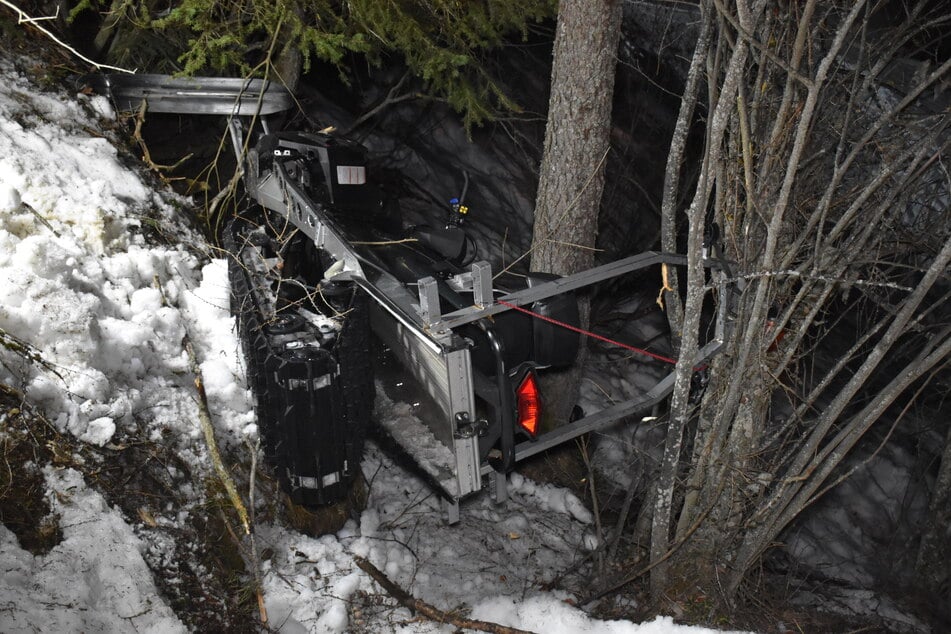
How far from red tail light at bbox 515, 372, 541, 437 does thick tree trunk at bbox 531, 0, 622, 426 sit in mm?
1668

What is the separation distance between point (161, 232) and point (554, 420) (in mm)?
3213

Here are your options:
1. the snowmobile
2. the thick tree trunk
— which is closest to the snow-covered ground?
the snowmobile

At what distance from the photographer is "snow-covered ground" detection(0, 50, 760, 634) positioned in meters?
3.12

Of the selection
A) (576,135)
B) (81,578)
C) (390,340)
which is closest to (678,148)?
(576,135)

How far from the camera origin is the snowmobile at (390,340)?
11.7 ft

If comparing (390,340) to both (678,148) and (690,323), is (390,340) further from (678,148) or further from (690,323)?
(678,148)

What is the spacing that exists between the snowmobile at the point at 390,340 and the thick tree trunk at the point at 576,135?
84cm

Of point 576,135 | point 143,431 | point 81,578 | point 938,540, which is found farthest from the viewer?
point 938,540

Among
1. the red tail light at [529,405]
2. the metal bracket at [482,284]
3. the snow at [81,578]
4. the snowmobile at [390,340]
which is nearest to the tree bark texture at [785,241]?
the snowmobile at [390,340]

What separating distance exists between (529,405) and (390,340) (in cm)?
85

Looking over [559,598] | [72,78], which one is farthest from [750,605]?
[72,78]

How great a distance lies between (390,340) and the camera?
4.07 metres

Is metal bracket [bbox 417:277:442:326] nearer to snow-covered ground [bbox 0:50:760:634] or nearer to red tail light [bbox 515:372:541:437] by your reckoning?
red tail light [bbox 515:372:541:437]

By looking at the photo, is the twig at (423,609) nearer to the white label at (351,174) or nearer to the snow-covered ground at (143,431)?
the snow-covered ground at (143,431)
